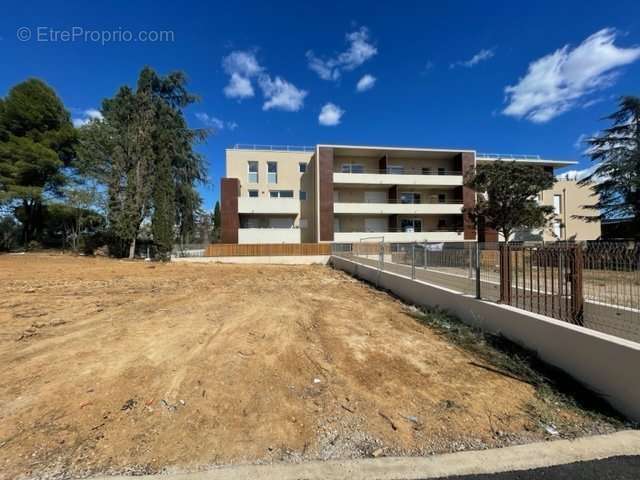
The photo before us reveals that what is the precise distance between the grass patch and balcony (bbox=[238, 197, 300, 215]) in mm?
19875

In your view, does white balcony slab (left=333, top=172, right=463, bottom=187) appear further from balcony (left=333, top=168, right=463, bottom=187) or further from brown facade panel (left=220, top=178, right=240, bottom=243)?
brown facade panel (left=220, top=178, right=240, bottom=243)

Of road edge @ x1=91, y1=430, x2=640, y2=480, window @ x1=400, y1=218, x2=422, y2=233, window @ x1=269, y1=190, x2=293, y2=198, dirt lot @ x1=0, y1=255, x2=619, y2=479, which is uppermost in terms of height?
window @ x1=269, y1=190, x2=293, y2=198

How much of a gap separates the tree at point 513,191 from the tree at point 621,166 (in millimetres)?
6049

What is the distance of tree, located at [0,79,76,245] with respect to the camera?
66.0 feet

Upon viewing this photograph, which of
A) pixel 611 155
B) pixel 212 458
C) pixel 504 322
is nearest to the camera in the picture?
pixel 212 458

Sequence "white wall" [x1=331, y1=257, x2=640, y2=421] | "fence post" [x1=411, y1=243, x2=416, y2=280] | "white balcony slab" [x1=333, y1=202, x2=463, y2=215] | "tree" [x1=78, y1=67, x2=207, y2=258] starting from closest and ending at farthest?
"white wall" [x1=331, y1=257, x2=640, y2=421] < "fence post" [x1=411, y1=243, x2=416, y2=280] < "tree" [x1=78, y1=67, x2=207, y2=258] < "white balcony slab" [x1=333, y1=202, x2=463, y2=215]

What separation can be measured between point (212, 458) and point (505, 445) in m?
2.48

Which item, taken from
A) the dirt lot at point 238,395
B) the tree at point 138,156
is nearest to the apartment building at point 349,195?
the tree at point 138,156

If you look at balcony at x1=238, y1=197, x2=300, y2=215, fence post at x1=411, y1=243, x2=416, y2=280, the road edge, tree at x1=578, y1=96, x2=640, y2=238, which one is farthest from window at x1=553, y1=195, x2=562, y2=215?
→ the road edge

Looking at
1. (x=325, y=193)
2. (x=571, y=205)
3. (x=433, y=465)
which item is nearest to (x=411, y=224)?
(x=325, y=193)

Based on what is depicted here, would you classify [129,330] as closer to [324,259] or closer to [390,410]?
[390,410]

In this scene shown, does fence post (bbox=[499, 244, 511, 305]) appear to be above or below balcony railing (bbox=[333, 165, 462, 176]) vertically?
below

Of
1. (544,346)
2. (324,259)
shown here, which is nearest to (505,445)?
(544,346)

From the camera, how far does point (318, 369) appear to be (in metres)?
3.85
